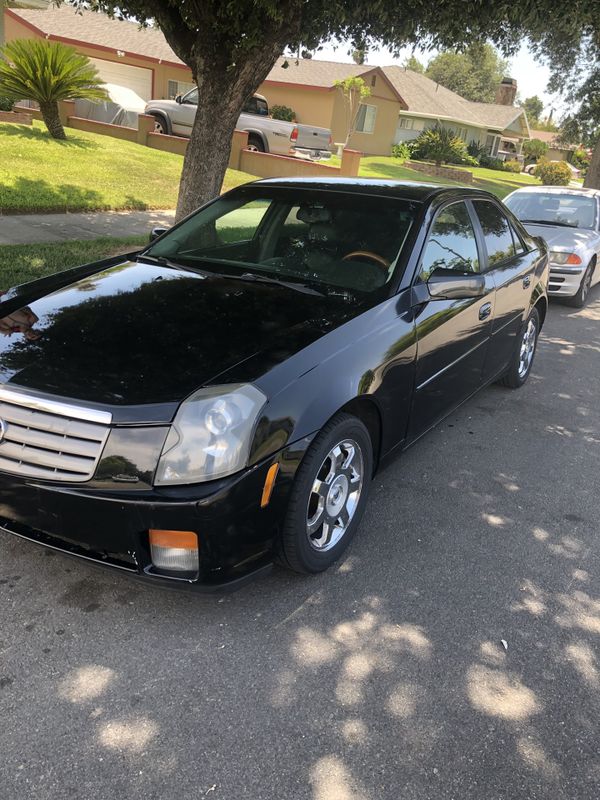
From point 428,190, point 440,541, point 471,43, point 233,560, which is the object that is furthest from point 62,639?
point 471,43

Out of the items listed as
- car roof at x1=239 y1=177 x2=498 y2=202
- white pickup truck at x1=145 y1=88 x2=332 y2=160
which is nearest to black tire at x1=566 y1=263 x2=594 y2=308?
car roof at x1=239 y1=177 x2=498 y2=202

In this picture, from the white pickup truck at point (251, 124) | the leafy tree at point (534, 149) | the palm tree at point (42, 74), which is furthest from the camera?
the leafy tree at point (534, 149)

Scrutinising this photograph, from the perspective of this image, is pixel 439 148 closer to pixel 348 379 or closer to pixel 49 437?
pixel 348 379

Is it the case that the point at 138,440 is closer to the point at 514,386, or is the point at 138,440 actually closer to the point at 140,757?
the point at 140,757

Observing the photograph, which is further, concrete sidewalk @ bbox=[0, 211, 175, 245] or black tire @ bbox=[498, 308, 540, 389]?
concrete sidewalk @ bbox=[0, 211, 175, 245]

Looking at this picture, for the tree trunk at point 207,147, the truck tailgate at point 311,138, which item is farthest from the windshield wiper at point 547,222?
the truck tailgate at point 311,138

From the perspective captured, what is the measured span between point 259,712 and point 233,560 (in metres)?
0.55

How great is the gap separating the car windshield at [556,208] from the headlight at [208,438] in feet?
28.8

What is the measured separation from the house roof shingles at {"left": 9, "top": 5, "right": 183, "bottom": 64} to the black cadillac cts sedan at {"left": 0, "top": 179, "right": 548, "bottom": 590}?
1107 inches

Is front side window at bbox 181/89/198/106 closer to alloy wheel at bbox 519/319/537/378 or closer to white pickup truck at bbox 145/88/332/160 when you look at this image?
white pickup truck at bbox 145/88/332/160

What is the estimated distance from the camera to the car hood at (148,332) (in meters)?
2.62

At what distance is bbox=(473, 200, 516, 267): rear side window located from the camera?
463 centimetres

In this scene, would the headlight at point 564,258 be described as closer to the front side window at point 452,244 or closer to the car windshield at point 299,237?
the front side window at point 452,244

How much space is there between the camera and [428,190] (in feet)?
13.5
